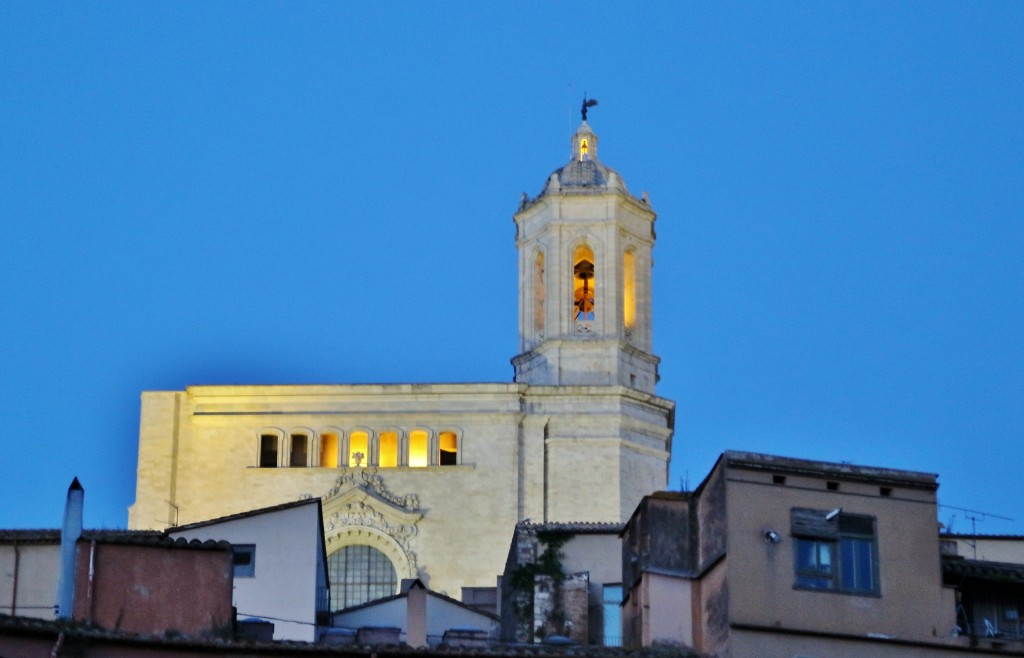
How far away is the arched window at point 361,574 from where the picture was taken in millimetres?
73812

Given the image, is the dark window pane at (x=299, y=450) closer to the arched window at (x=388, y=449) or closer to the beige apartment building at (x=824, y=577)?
the arched window at (x=388, y=449)

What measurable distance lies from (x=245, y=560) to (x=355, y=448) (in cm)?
3048

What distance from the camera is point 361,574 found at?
74.8 m

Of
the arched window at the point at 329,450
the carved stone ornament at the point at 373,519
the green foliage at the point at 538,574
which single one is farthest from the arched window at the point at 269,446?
the green foliage at the point at 538,574

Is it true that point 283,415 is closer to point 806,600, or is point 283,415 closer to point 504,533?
point 504,533

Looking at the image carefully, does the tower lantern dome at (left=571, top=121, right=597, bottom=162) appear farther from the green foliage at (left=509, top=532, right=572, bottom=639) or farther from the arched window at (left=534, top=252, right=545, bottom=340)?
the green foliage at (left=509, top=532, right=572, bottom=639)

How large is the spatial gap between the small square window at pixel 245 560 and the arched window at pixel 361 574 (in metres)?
26.2

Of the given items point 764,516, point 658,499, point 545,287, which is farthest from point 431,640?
point 545,287

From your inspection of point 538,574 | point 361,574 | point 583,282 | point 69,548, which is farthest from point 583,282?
point 69,548

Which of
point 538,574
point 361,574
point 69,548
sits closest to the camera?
point 69,548

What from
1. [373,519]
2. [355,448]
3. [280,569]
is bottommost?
[280,569]

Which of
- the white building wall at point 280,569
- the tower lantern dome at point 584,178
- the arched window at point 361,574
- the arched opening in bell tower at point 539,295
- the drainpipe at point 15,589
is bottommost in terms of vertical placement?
the drainpipe at point 15,589

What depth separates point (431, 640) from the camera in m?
48.7

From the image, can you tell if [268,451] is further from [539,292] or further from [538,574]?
[538,574]
